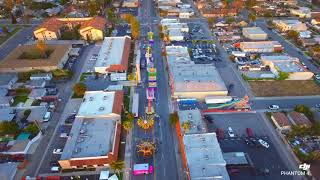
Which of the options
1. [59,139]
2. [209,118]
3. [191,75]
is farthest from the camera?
[191,75]

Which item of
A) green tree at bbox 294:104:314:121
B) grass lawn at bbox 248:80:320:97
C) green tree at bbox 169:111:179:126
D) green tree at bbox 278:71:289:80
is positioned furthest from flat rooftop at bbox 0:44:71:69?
green tree at bbox 294:104:314:121

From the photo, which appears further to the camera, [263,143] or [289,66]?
[289,66]

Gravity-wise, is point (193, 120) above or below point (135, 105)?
above

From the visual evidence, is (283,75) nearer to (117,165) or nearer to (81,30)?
(117,165)

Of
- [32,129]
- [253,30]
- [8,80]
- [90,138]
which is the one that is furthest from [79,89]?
[253,30]

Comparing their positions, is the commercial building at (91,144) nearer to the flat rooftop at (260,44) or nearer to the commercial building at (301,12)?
the flat rooftop at (260,44)

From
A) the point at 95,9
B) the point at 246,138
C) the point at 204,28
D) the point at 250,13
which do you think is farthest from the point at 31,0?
the point at 246,138
